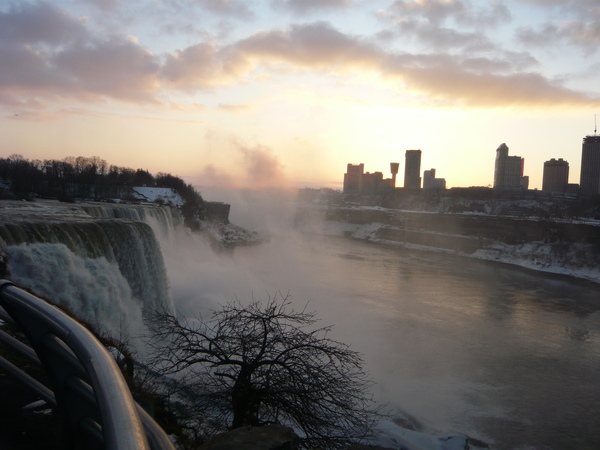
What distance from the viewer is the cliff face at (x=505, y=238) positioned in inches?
1339

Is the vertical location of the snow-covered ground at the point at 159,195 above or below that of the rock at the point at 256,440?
above

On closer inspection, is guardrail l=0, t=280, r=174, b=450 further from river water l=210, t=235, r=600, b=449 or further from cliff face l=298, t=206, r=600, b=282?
cliff face l=298, t=206, r=600, b=282

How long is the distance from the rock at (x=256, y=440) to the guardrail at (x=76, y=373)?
158 centimetres

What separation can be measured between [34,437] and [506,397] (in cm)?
1017

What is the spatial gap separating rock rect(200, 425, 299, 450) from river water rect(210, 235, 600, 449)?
6.10 metres

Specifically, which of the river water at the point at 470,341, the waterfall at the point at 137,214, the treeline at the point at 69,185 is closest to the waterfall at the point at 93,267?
the river water at the point at 470,341

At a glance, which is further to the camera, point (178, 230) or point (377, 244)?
point (377, 244)

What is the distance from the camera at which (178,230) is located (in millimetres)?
28672

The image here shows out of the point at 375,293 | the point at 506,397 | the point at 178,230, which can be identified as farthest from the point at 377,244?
the point at 506,397

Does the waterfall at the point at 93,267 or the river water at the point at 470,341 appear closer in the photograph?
the waterfall at the point at 93,267

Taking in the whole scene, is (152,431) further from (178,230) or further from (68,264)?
(178,230)

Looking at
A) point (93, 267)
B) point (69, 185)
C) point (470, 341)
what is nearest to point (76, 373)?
point (93, 267)

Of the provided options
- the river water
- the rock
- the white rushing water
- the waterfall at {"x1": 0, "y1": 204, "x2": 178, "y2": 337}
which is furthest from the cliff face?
the rock

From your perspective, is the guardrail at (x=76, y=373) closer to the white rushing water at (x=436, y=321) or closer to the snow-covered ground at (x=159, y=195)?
the white rushing water at (x=436, y=321)
